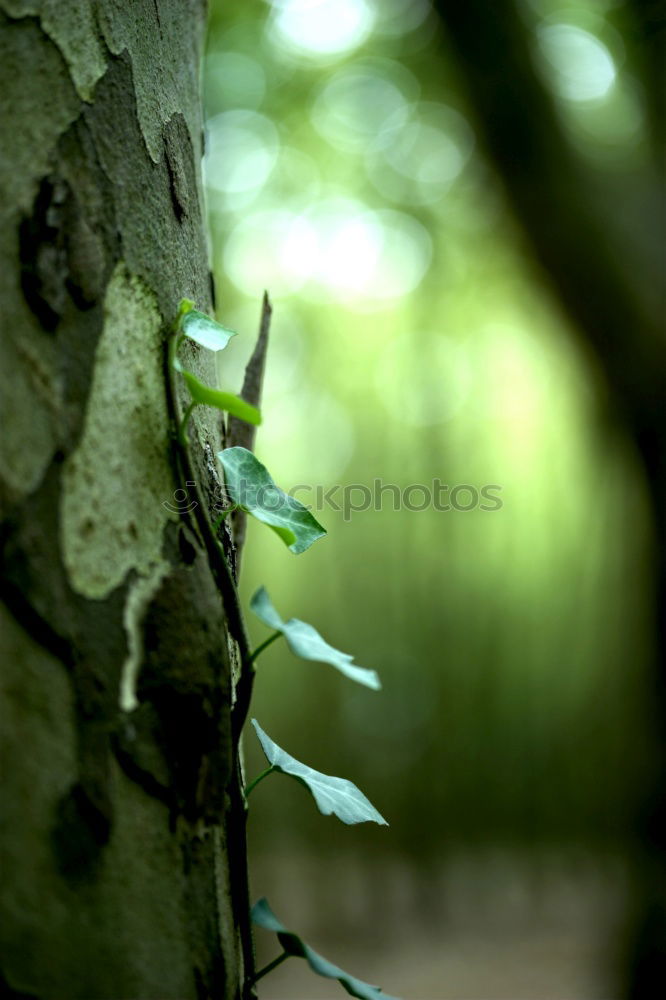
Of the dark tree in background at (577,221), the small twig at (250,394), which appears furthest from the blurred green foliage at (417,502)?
the small twig at (250,394)

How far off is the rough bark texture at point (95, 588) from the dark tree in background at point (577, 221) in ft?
4.76

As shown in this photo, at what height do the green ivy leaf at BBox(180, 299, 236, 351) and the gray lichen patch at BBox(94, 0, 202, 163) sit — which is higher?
the gray lichen patch at BBox(94, 0, 202, 163)

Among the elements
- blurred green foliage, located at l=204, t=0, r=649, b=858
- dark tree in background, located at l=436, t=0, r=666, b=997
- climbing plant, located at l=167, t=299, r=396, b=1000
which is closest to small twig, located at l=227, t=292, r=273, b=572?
climbing plant, located at l=167, t=299, r=396, b=1000


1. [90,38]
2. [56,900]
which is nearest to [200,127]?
[90,38]

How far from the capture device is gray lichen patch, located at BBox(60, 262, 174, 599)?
0.24 m

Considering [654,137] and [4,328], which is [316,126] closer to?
[654,137]

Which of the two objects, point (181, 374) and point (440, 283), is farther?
point (440, 283)

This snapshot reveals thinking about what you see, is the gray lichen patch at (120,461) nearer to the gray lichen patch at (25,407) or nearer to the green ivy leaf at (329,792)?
the gray lichen patch at (25,407)

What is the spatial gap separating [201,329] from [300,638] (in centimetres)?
13

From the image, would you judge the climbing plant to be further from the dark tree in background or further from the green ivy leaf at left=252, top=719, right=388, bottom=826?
the dark tree in background

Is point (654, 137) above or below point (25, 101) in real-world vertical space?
above

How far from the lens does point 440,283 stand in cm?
333

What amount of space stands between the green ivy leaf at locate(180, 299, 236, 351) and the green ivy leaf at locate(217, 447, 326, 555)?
5 cm

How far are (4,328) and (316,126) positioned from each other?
3184 mm
